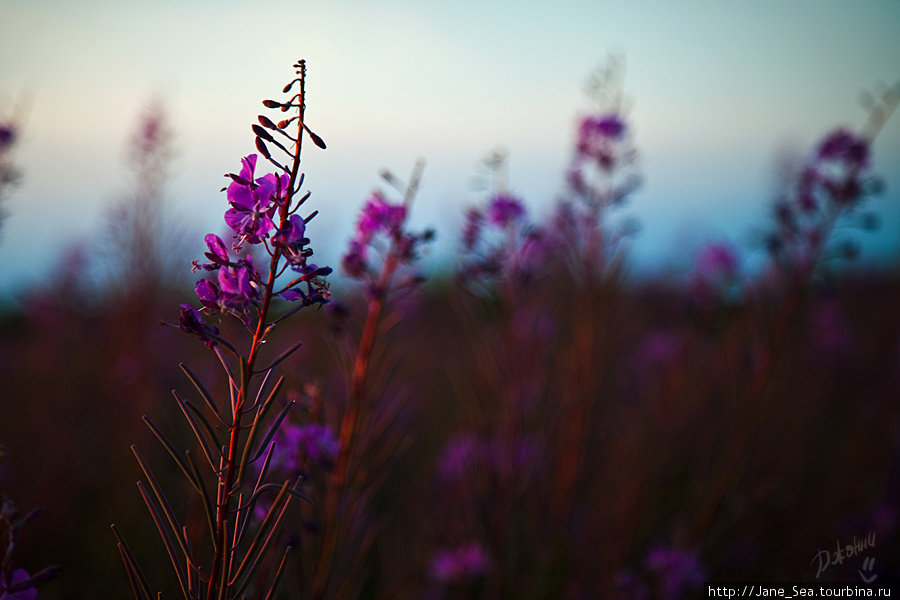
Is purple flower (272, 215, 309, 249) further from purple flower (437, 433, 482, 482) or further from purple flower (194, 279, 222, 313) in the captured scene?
purple flower (437, 433, 482, 482)

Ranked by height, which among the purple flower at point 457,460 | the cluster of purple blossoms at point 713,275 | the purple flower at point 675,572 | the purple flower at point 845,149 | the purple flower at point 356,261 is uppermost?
the purple flower at point 845,149

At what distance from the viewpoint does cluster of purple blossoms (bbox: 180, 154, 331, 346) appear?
755 millimetres

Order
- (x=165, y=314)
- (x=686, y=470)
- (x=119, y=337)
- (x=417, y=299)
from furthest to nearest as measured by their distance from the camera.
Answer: (x=165, y=314) → (x=119, y=337) → (x=686, y=470) → (x=417, y=299)

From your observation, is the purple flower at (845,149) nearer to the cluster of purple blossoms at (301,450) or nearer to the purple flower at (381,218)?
the purple flower at (381,218)

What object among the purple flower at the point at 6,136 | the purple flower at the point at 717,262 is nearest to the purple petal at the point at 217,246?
the purple flower at the point at 6,136

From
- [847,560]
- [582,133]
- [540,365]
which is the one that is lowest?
[847,560]

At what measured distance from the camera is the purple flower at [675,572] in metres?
1.93

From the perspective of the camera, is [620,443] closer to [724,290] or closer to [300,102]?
[724,290]

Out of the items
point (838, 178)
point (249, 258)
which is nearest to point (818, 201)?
point (838, 178)

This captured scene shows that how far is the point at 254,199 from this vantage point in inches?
31.9

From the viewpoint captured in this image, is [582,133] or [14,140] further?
[582,133]

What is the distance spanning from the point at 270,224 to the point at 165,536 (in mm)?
538

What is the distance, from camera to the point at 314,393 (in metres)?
1.23

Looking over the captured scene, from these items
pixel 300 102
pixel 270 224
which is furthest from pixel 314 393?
pixel 300 102
